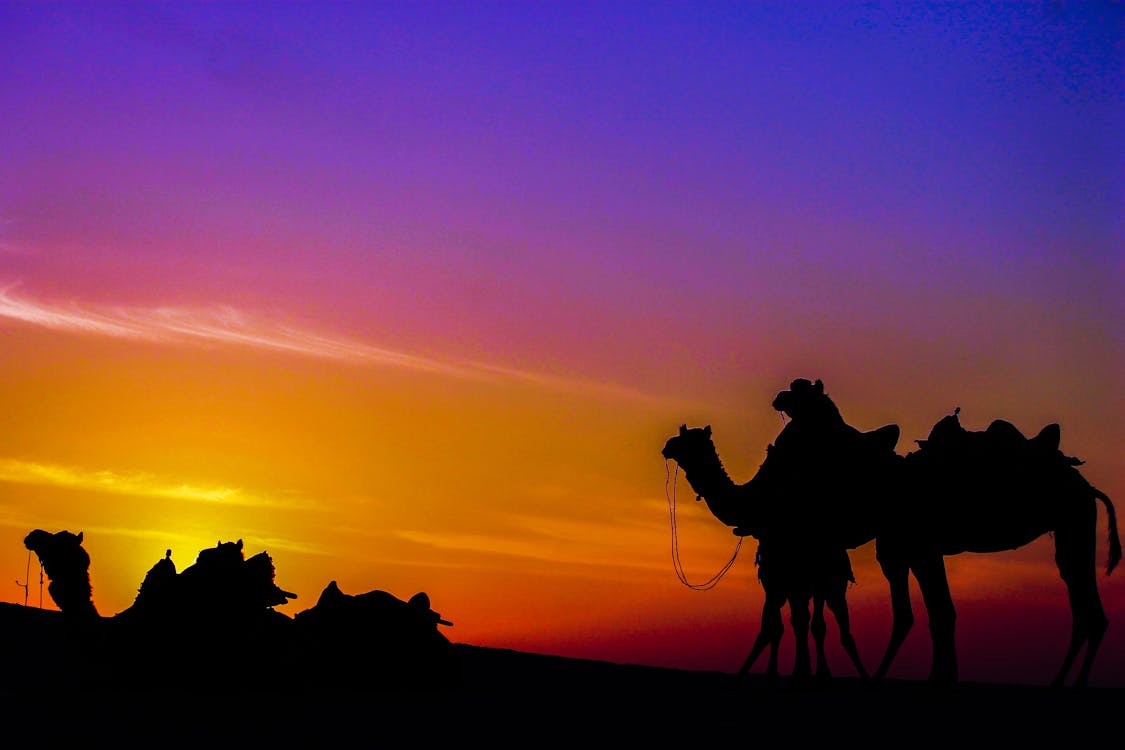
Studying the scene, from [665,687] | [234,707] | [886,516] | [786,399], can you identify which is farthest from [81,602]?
[886,516]

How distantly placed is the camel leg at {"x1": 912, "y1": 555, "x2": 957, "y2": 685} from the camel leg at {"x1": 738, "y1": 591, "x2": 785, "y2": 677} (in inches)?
87.4

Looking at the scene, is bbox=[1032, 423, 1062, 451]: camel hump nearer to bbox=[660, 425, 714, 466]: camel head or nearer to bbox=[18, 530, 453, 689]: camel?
bbox=[660, 425, 714, 466]: camel head

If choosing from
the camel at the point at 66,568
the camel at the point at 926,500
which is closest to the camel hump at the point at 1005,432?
the camel at the point at 926,500

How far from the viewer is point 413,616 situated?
1680 centimetres

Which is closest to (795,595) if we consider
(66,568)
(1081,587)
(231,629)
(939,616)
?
(939,616)

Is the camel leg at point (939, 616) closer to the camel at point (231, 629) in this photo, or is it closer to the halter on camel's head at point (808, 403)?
the halter on camel's head at point (808, 403)

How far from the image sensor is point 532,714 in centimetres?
1430

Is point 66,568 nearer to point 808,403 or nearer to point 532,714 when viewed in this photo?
point 532,714

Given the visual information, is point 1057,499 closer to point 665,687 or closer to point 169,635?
point 665,687

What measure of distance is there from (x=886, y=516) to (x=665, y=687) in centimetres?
436

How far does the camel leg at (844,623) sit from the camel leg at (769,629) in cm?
166

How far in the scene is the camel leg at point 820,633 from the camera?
17.9 m

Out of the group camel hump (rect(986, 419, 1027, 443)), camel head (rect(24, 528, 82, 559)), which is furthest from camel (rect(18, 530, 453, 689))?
camel hump (rect(986, 419, 1027, 443))

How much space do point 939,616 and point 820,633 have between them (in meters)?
2.06
